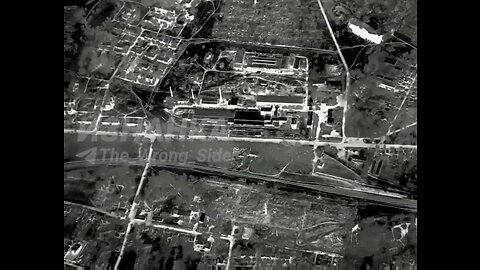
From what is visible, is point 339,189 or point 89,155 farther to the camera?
point 89,155

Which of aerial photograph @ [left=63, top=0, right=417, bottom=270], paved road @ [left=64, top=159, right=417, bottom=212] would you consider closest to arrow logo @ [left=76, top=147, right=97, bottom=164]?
aerial photograph @ [left=63, top=0, right=417, bottom=270]

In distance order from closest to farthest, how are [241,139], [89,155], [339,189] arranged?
[339,189]
[241,139]
[89,155]

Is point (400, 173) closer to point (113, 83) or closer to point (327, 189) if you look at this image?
point (327, 189)

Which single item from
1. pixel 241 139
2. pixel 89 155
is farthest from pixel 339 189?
pixel 89 155

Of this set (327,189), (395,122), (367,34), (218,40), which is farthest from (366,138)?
(218,40)

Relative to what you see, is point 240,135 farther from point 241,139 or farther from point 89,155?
point 89,155

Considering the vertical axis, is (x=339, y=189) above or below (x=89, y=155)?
above
